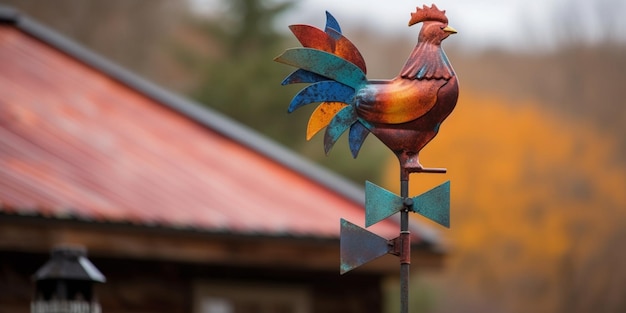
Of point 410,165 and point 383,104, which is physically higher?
point 383,104

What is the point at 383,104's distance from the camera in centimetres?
432

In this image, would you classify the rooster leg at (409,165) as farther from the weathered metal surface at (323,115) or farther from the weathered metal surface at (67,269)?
the weathered metal surface at (67,269)

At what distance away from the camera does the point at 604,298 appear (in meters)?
35.7

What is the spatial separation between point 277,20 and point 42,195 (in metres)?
18.0

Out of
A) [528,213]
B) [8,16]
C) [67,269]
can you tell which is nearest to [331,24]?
[67,269]

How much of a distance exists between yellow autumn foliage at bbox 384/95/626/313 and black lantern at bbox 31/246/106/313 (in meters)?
30.0

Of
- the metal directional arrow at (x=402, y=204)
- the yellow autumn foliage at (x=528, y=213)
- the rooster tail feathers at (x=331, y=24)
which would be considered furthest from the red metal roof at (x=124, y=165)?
the yellow autumn foliage at (x=528, y=213)

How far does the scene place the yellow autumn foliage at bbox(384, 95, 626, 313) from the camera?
3612cm

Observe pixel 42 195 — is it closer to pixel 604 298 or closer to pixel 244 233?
pixel 244 233

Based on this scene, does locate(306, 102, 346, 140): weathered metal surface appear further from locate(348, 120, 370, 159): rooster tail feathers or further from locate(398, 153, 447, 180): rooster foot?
locate(398, 153, 447, 180): rooster foot

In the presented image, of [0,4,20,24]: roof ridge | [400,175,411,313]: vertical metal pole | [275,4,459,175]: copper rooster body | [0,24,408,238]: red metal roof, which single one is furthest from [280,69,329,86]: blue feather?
[0,4,20,24]: roof ridge

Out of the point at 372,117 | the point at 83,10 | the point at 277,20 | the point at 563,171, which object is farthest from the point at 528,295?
the point at 372,117

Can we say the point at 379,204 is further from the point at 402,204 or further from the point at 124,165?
the point at 124,165

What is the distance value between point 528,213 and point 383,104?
1293 inches
